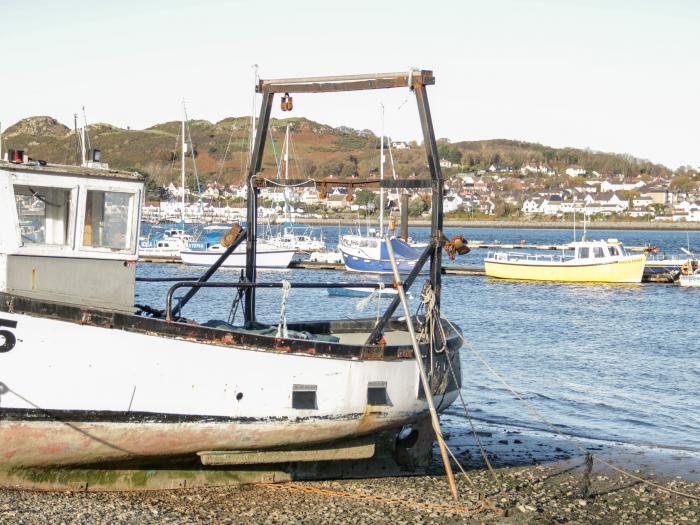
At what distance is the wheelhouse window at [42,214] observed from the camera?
1077 cm

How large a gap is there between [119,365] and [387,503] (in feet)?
11.6

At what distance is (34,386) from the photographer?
10414 mm

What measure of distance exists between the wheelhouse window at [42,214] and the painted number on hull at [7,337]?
0.95 metres

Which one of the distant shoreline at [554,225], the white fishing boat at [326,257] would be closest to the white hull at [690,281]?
the white fishing boat at [326,257]

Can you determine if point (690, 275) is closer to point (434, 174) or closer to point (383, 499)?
point (434, 174)

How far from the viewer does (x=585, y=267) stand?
54281 mm

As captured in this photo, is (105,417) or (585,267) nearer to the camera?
(105,417)

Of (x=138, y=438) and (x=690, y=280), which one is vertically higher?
(x=138, y=438)

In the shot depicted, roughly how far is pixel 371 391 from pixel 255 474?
5.79 feet

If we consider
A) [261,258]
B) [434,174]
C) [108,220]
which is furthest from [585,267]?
[108,220]

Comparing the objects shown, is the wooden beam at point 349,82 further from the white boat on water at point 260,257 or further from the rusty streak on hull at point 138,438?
the white boat on water at point 260,257

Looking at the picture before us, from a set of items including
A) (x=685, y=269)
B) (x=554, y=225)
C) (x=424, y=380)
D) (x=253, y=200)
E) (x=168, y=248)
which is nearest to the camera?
(x=424, y=380)

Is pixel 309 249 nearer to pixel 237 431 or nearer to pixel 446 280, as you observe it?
pixel 446 280

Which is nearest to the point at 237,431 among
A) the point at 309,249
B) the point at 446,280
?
the point at 446,280
